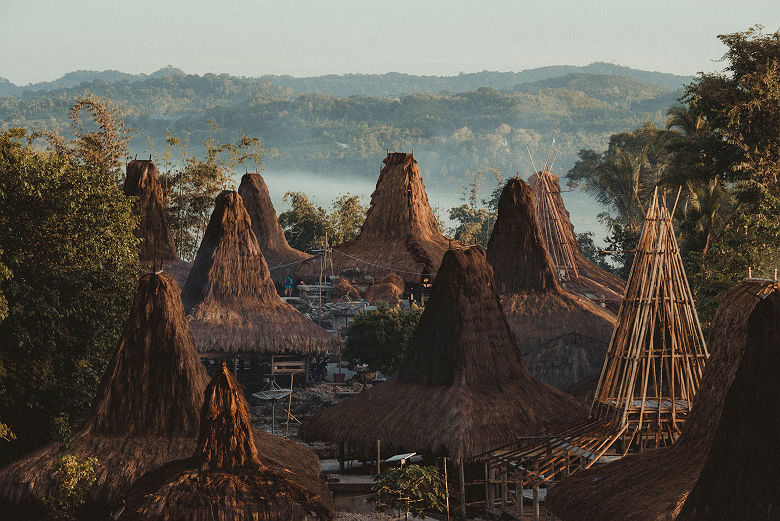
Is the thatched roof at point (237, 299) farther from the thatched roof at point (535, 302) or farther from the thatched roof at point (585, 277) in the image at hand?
the thatched roof at point (585, 277)

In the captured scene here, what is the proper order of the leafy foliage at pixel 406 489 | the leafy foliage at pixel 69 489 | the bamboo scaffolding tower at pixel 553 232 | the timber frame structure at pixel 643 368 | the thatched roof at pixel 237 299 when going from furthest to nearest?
the bamboo scaffolding tower at pixel 553 232 → the thatched roof at pixel 237 299 → the timber frame structure at pixel 643 368 → the leafy foliage at pixel 406 489 → the leafy foliage at pixel 69 489

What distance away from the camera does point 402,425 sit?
64.0 ft

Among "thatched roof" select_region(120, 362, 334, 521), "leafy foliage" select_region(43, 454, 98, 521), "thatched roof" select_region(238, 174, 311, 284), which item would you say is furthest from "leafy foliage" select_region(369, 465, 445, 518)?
"thatched roof" select_region(238, 174, 311, 284)

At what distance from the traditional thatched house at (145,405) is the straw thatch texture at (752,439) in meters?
7.28

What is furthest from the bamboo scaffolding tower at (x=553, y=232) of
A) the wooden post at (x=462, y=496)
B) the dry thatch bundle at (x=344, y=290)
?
the wooden post at (x=462, y=496)

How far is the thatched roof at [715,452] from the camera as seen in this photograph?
422 inches

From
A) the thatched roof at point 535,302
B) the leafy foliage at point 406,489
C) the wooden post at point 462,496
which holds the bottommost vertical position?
the wooden post at point 462,496

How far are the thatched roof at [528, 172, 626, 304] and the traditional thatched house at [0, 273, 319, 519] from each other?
62.1ft

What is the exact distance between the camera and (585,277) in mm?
36188

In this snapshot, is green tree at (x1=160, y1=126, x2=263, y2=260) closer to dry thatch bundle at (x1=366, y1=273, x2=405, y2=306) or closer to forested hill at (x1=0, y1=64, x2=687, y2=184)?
dry thatch bundle at (x1=366, y1=273, x2=405, y2=306)

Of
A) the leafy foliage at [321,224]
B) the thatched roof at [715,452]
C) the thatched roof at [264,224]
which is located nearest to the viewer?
the thatched roof at [715,452]

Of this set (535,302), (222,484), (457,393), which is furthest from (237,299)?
(222,484)

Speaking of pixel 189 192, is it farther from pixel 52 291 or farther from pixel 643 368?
pixel 643 368

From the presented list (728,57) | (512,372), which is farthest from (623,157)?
(512,372)
